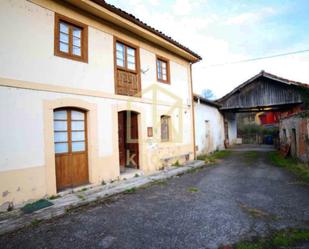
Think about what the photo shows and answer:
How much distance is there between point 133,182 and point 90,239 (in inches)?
138

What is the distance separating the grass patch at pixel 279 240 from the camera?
128 inches

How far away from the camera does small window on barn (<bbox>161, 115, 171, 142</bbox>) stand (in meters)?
10.1

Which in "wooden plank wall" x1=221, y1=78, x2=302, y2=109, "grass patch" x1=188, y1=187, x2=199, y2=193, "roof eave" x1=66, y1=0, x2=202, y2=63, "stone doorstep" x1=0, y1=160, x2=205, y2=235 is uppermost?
"roof eave" x1=66, y1=0, x2=202, y2=63

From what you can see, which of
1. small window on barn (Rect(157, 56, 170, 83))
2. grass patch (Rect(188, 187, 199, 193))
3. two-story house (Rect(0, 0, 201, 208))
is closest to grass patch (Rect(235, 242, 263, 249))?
grass patch (Rect(188, 187, 199, 193))

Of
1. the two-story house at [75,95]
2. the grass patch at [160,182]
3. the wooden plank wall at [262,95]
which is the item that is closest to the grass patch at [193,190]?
the grass patch at [160,182]

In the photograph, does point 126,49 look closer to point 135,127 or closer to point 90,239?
point 135,127

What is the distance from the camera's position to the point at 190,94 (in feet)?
38.9

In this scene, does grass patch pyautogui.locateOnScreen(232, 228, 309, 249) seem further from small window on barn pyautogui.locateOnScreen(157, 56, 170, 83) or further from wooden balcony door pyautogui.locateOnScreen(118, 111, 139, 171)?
small window on barn pyautogui.locateOnScreen(157, 56, 170, 83)

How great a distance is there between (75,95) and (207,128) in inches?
424

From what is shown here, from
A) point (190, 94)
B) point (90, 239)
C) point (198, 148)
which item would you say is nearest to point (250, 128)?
point (198, 148)

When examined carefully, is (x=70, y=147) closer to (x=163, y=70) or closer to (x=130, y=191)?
(x=130, y=191)

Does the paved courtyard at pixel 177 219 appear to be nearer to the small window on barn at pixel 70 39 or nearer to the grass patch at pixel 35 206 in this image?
the grass patch at pixel 35 206

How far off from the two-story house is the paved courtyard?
1.46m

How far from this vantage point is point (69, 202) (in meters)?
5.07
